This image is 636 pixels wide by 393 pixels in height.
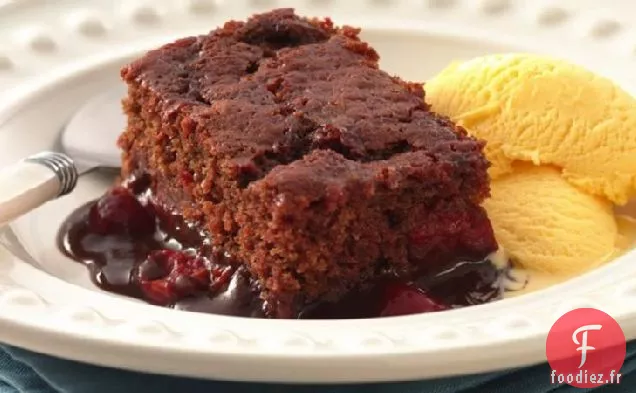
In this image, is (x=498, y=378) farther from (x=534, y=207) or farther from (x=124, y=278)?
(x=124, y=278)

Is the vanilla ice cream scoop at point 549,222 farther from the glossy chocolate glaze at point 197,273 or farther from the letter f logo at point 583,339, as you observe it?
the letter f logo at point 583,339

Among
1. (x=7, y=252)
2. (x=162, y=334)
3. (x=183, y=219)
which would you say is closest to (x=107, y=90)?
(x=183, y=219)

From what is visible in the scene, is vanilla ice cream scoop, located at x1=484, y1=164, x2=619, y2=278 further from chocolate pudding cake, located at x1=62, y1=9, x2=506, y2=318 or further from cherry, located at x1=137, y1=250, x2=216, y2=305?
cherry, located at x1=137, y1=250, x2=216, y2=305

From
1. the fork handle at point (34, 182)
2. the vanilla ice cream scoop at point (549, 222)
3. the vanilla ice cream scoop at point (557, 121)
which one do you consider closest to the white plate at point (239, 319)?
the fork handle at point (34, 182)

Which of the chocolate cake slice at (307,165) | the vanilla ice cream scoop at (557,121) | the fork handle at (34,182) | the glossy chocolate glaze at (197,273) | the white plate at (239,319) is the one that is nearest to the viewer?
the white plate at (239,319)

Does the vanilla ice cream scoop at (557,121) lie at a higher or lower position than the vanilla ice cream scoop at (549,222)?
higher

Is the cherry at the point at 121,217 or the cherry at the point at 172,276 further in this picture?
the cherry at the point at 121,217

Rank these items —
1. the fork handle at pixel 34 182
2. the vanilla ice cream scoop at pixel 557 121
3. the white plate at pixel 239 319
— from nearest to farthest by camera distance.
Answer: the white plate at pixel 239 319 → the fork handle at pixel 34 182 → the vanilla ice cream scoop at pixel 557 121
